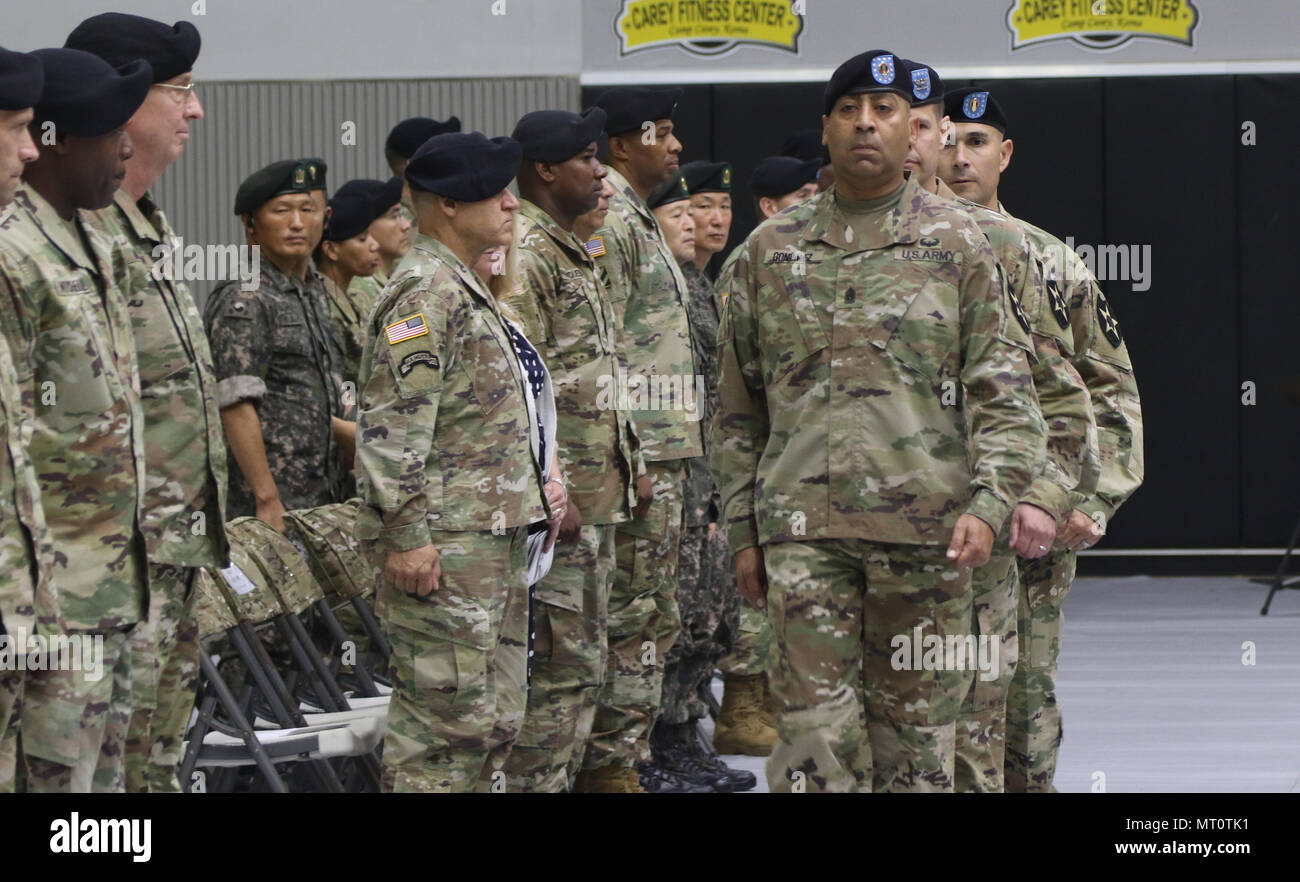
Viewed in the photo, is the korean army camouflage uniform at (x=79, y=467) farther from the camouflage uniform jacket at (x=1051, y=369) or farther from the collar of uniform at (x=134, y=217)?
the camouflage uniform jacket at (x=1051, y=369)

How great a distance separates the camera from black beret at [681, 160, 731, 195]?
6344mm

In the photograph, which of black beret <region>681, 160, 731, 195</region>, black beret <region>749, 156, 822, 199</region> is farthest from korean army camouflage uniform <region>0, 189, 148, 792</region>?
black beret <region>749, 156, 822, 199</region>

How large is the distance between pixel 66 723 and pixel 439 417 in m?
1.12

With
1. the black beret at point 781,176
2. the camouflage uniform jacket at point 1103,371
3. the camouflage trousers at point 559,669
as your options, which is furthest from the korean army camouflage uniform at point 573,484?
the black beret at point 781,176

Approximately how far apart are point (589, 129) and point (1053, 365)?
1307mm

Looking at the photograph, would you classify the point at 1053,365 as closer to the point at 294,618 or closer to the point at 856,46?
the point at 294,618

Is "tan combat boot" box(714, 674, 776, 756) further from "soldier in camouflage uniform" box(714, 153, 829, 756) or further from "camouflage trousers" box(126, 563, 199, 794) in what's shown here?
"camouflage trousers" box(126, 563, 199, 794)

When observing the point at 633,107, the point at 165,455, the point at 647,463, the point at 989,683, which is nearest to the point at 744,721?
the point at 647,463

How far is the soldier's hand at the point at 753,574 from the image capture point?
3520mm

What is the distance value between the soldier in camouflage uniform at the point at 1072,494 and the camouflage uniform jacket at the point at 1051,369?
1.4 inches

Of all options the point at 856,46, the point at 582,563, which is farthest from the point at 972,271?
the point at 856,46

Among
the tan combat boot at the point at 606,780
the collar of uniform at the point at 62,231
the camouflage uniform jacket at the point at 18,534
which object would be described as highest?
the collar of uniform at the point at 62,231

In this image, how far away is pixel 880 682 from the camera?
3.38 meters

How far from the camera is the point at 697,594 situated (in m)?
5.50
